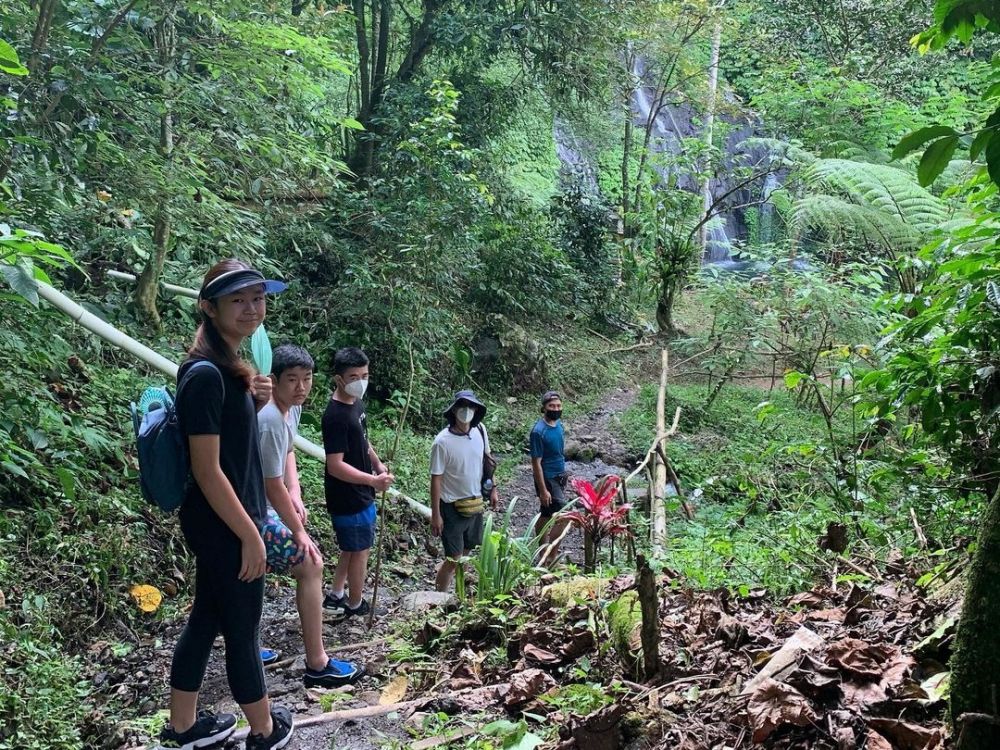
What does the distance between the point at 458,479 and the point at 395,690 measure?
5.78 ft

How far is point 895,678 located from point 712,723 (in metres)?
0.54

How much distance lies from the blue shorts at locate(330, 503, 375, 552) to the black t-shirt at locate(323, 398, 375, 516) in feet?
0.13

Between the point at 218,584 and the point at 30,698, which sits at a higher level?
the point at 218,584

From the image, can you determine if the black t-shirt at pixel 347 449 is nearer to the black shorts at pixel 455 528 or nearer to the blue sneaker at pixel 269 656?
the black shorts at pixel 455 528

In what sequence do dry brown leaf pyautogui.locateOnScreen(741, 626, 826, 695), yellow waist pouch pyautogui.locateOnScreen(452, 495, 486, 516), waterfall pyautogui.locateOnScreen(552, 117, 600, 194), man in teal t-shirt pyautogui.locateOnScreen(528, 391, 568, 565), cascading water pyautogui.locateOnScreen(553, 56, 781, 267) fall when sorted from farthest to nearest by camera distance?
cascading water pyautogui.locateOnScreen(553, 56, 781, 267)
waterfall pyautogui.locateOnScreen(552, 117, 600, 194)
man in teal t-shirt pyautogui.locateOnScreen(528, 391, 568, 565)
yellow waist pouch pyautogui.locateOnScreen(452, 495, 486, 516)
dry brown leaf pyautogui.locateOnScreen(741, 626, 826, 695)

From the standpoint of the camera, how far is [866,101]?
44.0ft

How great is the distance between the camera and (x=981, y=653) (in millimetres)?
1604

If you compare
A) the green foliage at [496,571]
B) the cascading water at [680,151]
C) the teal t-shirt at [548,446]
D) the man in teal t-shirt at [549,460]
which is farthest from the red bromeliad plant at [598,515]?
the cascading water at [680,151]

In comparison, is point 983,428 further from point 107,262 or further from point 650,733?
point 107,262

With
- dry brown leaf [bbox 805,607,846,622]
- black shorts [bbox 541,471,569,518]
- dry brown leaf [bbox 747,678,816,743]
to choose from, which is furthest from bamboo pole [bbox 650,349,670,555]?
dry brown leaf [bbox 747,678,816,743]

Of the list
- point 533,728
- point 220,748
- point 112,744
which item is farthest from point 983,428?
point 112,744

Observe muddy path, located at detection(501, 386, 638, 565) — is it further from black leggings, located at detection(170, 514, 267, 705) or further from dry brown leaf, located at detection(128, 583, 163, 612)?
black leggings, located at detection(170, 514, 267, 705)

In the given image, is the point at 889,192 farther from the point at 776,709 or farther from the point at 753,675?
the point at 776,709

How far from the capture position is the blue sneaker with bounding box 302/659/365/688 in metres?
3.70
